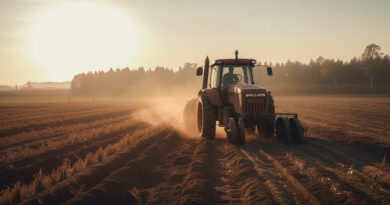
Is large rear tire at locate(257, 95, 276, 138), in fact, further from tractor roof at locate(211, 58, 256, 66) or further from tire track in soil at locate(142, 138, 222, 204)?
tire track in soil at locate(142, 138, 222, 204)

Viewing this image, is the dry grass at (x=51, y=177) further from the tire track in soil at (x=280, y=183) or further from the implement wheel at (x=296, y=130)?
the implement wheel at (x=296, y=130)

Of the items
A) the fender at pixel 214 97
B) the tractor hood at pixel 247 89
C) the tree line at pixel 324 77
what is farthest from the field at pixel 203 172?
the tree line at pixel 324 77

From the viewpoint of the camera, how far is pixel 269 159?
22.5ft

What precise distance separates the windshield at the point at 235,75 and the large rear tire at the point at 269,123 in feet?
3.60

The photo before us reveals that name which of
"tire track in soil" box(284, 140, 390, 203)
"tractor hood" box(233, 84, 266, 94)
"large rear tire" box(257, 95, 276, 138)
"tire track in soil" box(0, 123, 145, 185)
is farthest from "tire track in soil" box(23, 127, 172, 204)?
"tire track in soil" box(284, 140, 390, 203)

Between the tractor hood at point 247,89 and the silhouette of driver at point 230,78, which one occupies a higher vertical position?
the silhouette of driver at point 230,78

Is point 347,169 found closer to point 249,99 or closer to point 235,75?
point 249,99

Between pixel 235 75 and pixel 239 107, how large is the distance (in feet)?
4.92

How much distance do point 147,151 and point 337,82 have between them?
72.5 meters

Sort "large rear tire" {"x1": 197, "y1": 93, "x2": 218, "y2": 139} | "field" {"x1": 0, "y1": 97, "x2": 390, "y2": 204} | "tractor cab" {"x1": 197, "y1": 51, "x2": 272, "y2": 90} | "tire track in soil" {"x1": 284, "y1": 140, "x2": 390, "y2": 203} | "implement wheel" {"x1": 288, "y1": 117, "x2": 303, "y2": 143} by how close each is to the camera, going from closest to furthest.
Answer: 1. "tire track in soil" {"x1": 284, "y1": 140, "x2": 390, "y2": 203}
2. "field" {"x1": 0, "y1": 97, "x2": 390, "y2": 204}
3. "implement wheel" {"x1": 288, "y1": 117, "x2": 303, "y2": 143}
4. "large rear tire" {"x1": 197, "y1": 93, "x2": 218, "y2": 139}
5. "tractor cab" {"x1": 197, "y1": 51, "x2": 272, "y2": 90}

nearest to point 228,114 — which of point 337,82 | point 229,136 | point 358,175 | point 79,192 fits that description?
point 229,136

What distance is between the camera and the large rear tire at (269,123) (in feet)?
28.4

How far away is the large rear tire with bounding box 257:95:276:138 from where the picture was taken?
865cm

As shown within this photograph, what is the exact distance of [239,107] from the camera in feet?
27.5
